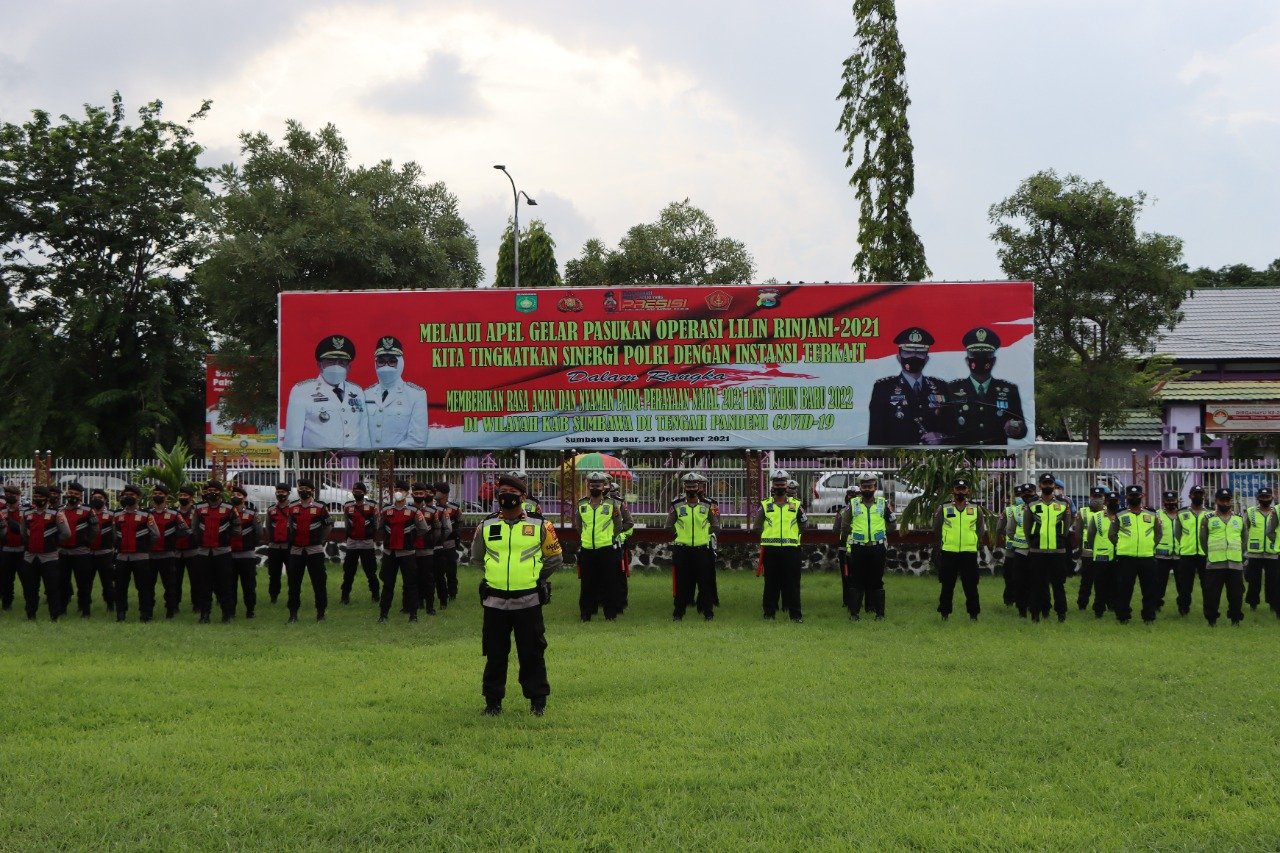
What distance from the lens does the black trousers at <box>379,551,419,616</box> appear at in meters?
14.8

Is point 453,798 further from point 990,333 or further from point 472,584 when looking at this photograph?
point 990,333

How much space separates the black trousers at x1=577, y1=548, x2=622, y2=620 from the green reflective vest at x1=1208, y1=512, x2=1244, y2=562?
7.41 metres

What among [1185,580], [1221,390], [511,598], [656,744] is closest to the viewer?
[656,744]

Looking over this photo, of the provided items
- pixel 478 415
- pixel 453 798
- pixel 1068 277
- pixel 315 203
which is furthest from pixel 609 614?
pixel 315 203

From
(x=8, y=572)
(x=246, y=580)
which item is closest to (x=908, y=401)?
(x=246, y=580)

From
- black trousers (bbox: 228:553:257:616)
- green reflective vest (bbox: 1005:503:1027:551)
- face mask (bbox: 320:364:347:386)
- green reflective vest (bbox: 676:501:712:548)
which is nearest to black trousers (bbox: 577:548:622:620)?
green reflective vest (bbox: 676:501:712:548)

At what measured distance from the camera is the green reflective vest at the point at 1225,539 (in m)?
14.4

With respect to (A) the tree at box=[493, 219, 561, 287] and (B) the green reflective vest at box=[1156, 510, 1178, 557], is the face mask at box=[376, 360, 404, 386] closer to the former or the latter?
(B) the green reflective vest at box=[1156, 510, 1178, 557]

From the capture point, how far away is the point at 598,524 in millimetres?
15281

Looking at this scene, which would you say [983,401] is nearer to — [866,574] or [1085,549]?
[1085,549]

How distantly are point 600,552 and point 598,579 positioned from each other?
35 cm

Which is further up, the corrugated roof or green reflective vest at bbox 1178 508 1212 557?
the corrugated roof

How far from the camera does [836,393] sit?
1970 centimetres

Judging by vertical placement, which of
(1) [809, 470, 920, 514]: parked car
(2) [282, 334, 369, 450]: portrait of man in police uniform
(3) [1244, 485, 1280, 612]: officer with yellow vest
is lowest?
(3) [1244, 485, 1280, 612]: officer with yellow vest
